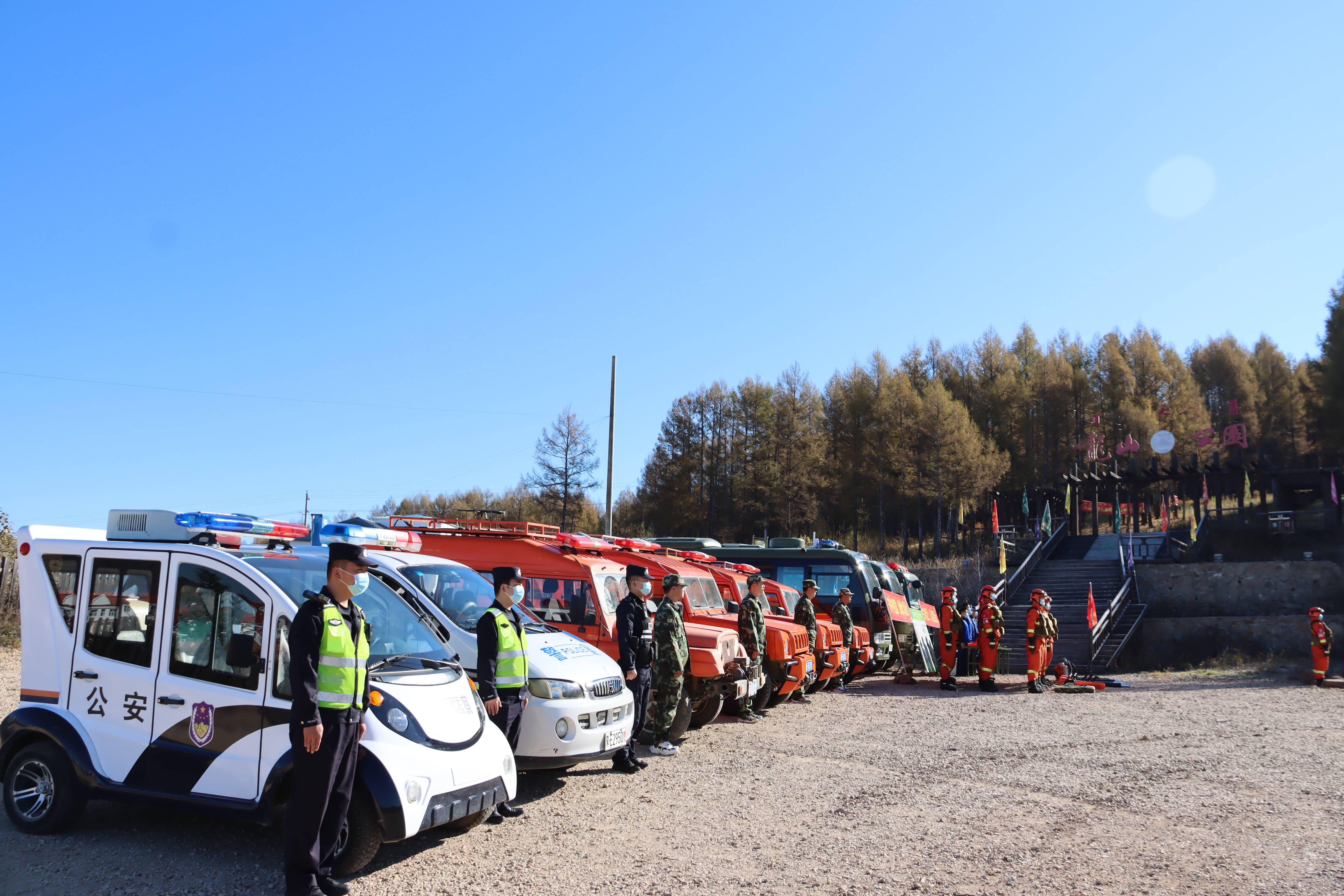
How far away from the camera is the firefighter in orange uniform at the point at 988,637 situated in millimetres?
17391

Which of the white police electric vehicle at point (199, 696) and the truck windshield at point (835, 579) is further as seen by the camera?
the truck windshield at point (835, 579)

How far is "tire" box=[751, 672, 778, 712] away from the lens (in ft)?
42.5

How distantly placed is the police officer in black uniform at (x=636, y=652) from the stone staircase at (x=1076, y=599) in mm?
15711

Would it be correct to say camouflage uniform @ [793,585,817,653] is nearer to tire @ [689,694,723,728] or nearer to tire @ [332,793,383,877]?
tire @ [689,694,723,728]

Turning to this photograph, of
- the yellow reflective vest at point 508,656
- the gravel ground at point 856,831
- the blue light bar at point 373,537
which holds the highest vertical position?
the blue light bar at point 373,537

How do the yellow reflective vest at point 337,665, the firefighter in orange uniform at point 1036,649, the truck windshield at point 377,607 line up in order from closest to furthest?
the yellow reflective vest at point 337,665 < the truck windshield at point 377,607 < the firefighter in orange uniform at point 1036,649

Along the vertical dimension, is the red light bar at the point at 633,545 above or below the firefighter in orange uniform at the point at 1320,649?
above

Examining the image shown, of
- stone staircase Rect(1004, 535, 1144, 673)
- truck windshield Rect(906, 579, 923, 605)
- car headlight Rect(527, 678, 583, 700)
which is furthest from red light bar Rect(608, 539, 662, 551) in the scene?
stone staircase Rect(1004, 535, 1144, 673)

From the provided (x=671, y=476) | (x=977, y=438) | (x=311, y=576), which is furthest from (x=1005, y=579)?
(x=311, y=576)

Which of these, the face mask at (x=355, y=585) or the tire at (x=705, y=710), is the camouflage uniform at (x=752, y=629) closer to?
the tire at (x=705, y=710)

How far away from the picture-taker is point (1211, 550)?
3738 cm

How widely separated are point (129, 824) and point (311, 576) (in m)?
2.29

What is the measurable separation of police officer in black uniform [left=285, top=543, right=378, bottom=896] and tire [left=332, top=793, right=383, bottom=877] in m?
0.14

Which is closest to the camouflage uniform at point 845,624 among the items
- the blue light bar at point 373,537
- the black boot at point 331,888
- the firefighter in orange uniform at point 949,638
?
the firefighter in orange uniform at point 949,638
